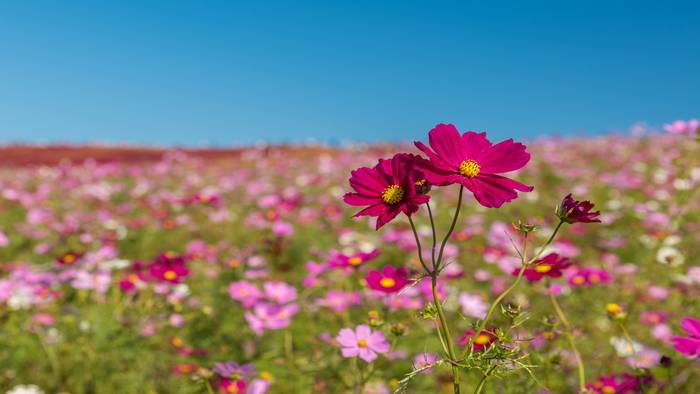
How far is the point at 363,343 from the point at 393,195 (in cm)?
55

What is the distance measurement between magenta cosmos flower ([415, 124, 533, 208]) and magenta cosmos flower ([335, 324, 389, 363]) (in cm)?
56

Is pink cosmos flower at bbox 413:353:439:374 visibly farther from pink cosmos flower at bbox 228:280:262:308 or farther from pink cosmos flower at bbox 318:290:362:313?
pink cosmos flower at bbox 228:280:262:308

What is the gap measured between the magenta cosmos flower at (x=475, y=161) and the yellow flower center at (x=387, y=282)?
57 cm

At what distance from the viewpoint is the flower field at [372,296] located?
105cm

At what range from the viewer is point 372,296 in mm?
2607

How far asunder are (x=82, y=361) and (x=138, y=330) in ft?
1.14

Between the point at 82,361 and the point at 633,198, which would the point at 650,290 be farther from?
the point at 633,198

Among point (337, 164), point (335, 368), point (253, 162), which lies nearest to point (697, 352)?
point (335, 368)

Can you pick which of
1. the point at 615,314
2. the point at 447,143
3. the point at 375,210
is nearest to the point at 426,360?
the point at 375,210

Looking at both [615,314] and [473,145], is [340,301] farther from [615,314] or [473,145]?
[473,145]

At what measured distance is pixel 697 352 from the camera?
1.24 meters

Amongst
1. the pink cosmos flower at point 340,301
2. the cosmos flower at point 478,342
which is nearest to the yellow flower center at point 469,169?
the cosmos flower at point 478,342

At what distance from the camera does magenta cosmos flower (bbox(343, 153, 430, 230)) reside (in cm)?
100

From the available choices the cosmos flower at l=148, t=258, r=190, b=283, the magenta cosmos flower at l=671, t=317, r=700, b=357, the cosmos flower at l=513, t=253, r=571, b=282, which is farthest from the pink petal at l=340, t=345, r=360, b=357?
the cosmos flower at l=148, t=258, r=190, b=283
